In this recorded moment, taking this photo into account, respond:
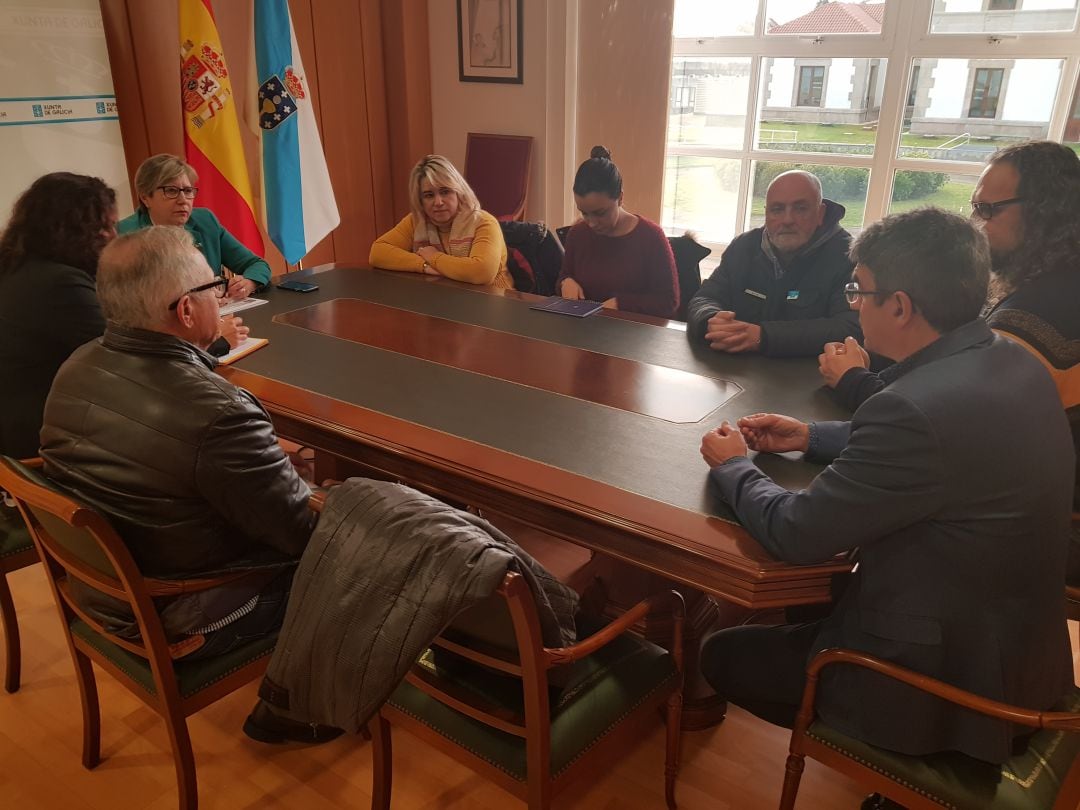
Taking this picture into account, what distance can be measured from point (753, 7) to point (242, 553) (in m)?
3.98

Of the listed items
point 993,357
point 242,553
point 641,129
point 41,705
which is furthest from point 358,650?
point 641,129

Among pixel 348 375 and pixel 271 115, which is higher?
pixel 271 115

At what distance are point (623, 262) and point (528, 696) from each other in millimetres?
2034

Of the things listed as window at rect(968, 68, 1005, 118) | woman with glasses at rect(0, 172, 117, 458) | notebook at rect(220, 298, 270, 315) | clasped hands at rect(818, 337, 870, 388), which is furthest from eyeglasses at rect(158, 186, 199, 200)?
window at rect(968, 68, 1005, 118)

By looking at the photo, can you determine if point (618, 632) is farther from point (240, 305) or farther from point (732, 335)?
point (240, 305)

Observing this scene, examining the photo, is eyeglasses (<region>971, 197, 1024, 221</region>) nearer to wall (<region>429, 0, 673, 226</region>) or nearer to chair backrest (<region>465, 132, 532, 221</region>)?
wall (<region>429, 0, 673, 226</region>)

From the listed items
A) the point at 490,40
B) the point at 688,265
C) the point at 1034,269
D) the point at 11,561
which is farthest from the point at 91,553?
the point at 490,40

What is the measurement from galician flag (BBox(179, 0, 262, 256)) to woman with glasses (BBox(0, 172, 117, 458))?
175 cm

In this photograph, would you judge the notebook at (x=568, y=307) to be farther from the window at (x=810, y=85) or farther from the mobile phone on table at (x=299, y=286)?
the window at (x=810, y=85)

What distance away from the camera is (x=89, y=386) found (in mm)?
1470

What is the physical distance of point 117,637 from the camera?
60.6 inches

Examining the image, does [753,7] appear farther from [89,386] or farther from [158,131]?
[89,386]

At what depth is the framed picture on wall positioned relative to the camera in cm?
468

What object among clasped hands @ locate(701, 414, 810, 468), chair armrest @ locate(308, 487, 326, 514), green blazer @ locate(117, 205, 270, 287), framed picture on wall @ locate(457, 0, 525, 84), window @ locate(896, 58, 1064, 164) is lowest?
chair armrest @ locate(308, 487, 326, 514)
